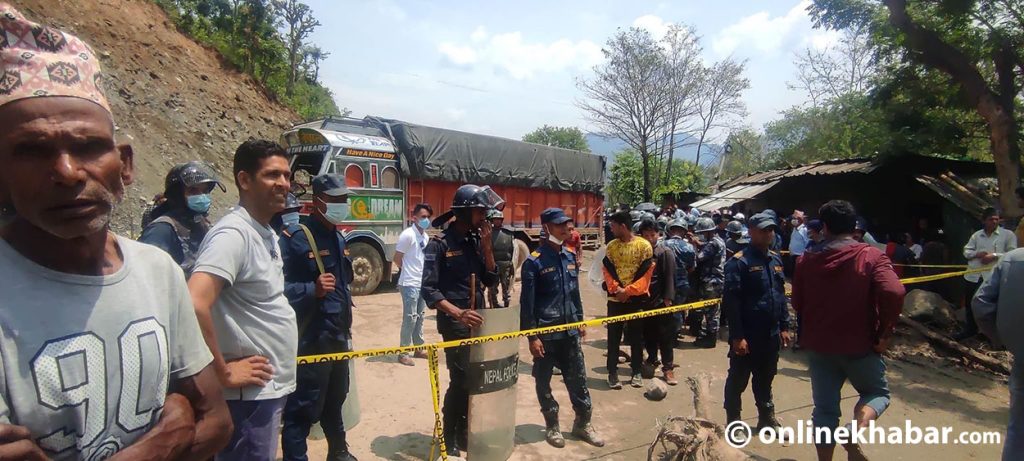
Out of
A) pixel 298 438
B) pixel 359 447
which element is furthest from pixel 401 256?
pixel 298 438

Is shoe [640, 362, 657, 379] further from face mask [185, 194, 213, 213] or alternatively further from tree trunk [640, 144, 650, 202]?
tree trunk [640, 144, 650, 202]

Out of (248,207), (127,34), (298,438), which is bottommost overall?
(298,438)

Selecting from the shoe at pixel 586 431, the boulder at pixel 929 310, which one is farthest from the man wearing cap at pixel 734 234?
the shoe at pixel 586 431

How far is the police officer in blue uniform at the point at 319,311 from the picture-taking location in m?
2.93

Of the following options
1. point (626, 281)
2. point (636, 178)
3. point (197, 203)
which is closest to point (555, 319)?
point (626, 281)

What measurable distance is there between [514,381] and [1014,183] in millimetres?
8139

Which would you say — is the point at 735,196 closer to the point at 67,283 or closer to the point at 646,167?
the point at 646,167

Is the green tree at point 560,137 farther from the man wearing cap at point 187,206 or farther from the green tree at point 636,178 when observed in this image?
the man wearing cap at point 187,206

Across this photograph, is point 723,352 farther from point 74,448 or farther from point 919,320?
point 74,448

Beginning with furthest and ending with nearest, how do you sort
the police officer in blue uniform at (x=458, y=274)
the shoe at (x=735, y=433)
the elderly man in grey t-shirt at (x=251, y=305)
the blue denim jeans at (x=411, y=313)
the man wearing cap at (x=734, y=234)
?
the man wearing cap at (x=734, y=234)
the blue denim jeans at (x=411, y=313)
the shoe at (x=735, y=433)
the police officer in blue uniform at (x=458, y=274)
the elderly man in grey t-shirt at (x=251, y=305)

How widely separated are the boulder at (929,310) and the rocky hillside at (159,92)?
1501 cm

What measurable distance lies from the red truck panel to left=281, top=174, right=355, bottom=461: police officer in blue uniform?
7.46 m

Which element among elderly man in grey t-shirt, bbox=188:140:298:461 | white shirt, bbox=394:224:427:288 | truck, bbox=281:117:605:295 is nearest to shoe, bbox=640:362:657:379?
white shirt, bbox=394:224:427:288

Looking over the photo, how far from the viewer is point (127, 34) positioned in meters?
16.8
